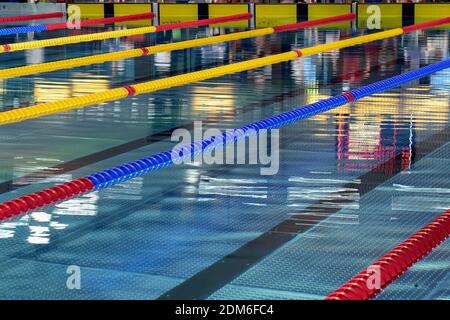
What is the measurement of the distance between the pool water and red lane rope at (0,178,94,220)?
1.8 inches

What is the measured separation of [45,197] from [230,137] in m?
1.80

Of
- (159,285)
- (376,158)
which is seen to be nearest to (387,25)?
(376,158)

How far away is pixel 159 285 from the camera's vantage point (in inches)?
157

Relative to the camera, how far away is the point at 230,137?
6.67 meters

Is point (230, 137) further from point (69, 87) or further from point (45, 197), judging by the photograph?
point (69, 87)

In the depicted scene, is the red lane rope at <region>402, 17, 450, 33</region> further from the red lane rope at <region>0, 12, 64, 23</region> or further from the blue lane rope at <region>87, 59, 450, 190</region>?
the red lane rope at <region>0, 12, 64, 23</region>

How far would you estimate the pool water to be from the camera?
13.4 feet

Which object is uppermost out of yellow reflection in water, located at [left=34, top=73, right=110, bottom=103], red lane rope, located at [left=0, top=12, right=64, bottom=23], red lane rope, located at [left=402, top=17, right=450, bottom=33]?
red lane rope, located at [left=0, top=12, right=64, bottom=23]

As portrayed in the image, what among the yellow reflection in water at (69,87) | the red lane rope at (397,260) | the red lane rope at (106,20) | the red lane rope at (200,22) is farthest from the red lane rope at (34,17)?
the red lane rope at (397,260)

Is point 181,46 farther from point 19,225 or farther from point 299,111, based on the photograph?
point 19,225

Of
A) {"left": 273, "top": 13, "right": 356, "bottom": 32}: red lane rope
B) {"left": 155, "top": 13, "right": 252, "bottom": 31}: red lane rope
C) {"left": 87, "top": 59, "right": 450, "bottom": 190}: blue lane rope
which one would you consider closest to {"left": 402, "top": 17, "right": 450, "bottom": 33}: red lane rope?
{"left": 273, "top": 13, "right": 356, "bottom": 32}: red lane rope

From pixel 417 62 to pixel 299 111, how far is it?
13.0 feet

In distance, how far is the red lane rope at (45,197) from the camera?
492cm
